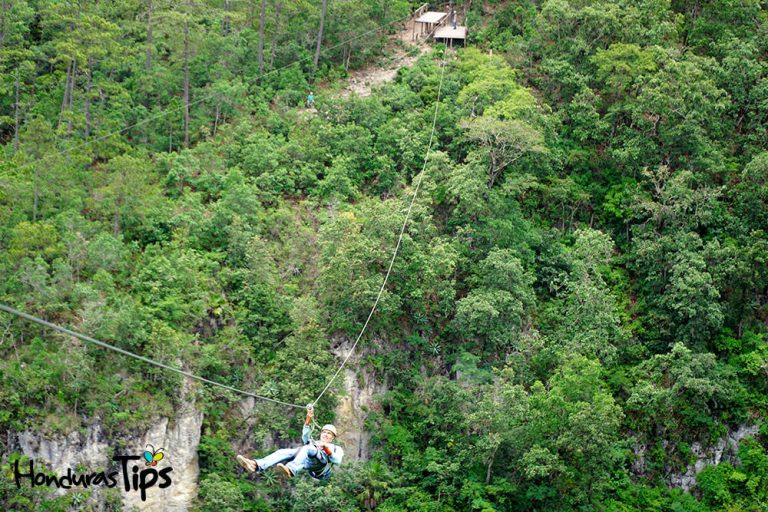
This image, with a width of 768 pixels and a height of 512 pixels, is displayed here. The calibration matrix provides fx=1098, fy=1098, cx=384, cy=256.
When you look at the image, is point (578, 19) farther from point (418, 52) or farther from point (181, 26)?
point (181, 26)

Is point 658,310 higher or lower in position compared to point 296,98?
lower

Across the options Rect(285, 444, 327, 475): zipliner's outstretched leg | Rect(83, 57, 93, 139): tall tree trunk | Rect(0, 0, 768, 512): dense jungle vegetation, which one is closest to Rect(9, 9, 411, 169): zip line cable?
Rect(0, 0, 768, 512): dense jungle vegetation

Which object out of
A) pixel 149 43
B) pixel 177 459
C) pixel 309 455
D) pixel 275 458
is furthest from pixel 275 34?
pixel 275 458

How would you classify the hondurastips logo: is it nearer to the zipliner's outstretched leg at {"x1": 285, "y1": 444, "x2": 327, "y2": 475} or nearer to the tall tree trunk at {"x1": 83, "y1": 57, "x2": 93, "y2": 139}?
the zipliner's outstretched leg at {"x1": 285, "y1": 444, "x2": 327, "y2": 475}

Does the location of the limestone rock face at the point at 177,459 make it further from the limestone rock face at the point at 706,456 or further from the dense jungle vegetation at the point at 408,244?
the limestone rock face at the point at 706,456

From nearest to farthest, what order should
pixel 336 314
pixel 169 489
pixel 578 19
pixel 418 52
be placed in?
1. pixel 169 489
2. pixel 336 314
3. pixel 578 19
4. pixel 418 52

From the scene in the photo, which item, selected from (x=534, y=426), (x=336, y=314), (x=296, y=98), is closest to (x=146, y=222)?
(x=336, y=314)
